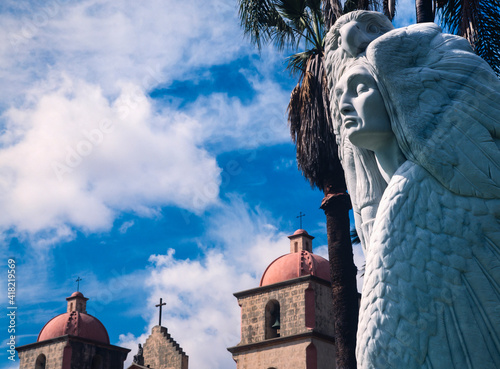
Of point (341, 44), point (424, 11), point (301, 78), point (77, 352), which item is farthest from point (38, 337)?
point (341, 44)

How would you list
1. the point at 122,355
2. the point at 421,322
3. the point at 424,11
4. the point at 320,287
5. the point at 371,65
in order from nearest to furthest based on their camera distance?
the point at 421,322 → the point at 371,65 → the point at 424,11 → the point at 320,287 → the point at 122,355

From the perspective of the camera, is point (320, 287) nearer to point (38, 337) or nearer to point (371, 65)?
point (38, 337)

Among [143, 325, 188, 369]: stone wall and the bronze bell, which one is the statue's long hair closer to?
the bronze bell

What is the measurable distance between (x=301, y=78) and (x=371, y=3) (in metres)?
1.88

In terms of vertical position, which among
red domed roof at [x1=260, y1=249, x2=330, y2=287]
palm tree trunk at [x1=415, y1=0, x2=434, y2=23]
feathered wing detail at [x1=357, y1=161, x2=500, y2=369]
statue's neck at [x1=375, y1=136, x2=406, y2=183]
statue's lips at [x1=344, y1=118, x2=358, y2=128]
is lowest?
feathered wing detail at [x1=357, y1=161, x2=500, y2=369]

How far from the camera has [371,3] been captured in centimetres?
1124

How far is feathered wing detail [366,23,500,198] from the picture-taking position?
3469 millimetres

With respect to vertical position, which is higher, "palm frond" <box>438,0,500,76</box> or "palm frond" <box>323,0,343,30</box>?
"palm frond" <box>323,0,343,30</box>

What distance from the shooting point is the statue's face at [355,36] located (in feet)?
13.5

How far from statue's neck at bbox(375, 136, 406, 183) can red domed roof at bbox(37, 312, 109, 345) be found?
24857 millimetres

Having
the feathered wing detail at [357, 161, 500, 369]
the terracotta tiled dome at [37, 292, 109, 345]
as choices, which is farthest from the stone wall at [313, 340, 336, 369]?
the feathered wing detail at [357, 161, 500, 369]

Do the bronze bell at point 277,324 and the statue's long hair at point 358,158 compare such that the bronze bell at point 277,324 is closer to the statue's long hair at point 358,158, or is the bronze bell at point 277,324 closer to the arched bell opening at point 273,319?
the arched bell opening at point 273,319

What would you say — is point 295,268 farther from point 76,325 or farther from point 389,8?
point 389,8

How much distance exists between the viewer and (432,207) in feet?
11.5
